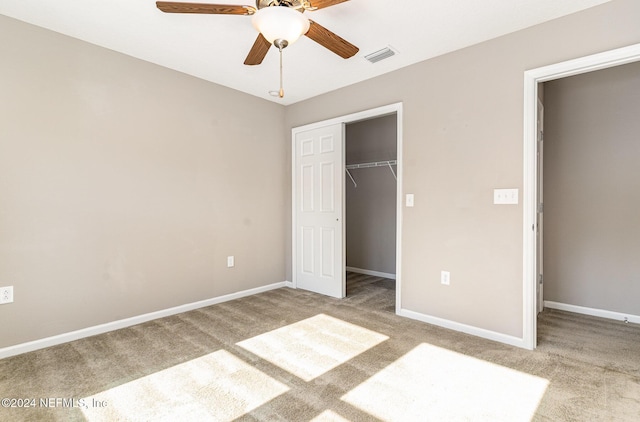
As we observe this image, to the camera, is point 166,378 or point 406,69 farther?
point 406,69

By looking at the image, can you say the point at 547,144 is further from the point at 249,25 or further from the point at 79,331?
the point at 79,331

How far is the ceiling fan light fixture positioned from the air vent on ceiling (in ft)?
4.28

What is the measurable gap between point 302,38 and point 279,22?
1.03 metres

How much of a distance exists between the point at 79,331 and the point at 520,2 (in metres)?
4.31

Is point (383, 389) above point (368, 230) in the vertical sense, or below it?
below

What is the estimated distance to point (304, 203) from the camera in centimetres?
425

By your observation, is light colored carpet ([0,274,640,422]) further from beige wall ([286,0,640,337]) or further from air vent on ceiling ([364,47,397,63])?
air vent on ceiling ([364,47,397,63])

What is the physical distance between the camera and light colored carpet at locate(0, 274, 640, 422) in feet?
5.66

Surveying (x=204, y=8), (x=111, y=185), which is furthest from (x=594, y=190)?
(x=111, y=185)

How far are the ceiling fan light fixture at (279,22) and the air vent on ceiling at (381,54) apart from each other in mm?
1303

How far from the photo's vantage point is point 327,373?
211 cm

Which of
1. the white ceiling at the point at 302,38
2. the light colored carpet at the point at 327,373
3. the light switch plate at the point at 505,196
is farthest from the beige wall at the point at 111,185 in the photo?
the light switch plate at the point at 505,196

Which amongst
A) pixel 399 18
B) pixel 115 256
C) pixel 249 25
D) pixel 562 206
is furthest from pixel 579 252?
pixel 115 256

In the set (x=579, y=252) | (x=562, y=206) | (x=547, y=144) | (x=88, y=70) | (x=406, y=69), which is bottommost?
(x=579, y=252)
